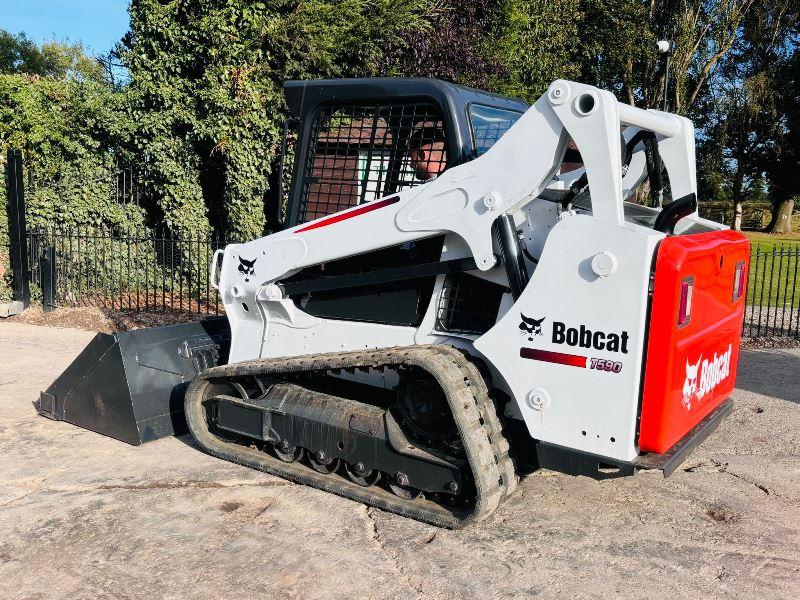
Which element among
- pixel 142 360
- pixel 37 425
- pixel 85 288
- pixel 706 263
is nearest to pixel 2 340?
pixel 85 288

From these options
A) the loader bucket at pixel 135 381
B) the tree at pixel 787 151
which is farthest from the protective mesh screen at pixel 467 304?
the tree at pixel 787 151

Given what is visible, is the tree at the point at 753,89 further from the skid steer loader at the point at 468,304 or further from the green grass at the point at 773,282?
the skid steer loader at the point at 468,304

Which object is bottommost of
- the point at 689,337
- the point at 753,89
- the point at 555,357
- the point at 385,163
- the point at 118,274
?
the point at 118,274

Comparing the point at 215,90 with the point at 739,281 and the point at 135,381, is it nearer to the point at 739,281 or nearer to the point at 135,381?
the point at 135,381

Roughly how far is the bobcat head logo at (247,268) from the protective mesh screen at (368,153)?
428mm

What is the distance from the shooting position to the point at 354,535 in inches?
148

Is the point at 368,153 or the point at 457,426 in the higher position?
the point at 368,153

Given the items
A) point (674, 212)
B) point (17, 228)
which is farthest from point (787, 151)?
point (674, 212)

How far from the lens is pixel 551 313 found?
3.47m

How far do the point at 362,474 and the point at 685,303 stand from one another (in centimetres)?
196

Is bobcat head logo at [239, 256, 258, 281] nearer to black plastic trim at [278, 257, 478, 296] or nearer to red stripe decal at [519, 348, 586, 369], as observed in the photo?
black plastic trim at [278, 257, 478, 296]

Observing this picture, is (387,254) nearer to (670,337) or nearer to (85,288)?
(670,337)

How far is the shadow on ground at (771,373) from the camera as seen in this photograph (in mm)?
6996

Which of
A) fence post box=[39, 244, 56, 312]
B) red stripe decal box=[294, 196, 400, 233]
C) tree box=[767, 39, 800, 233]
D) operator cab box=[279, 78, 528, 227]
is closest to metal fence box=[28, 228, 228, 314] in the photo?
fence post box=[39, 244, 56, 312]
